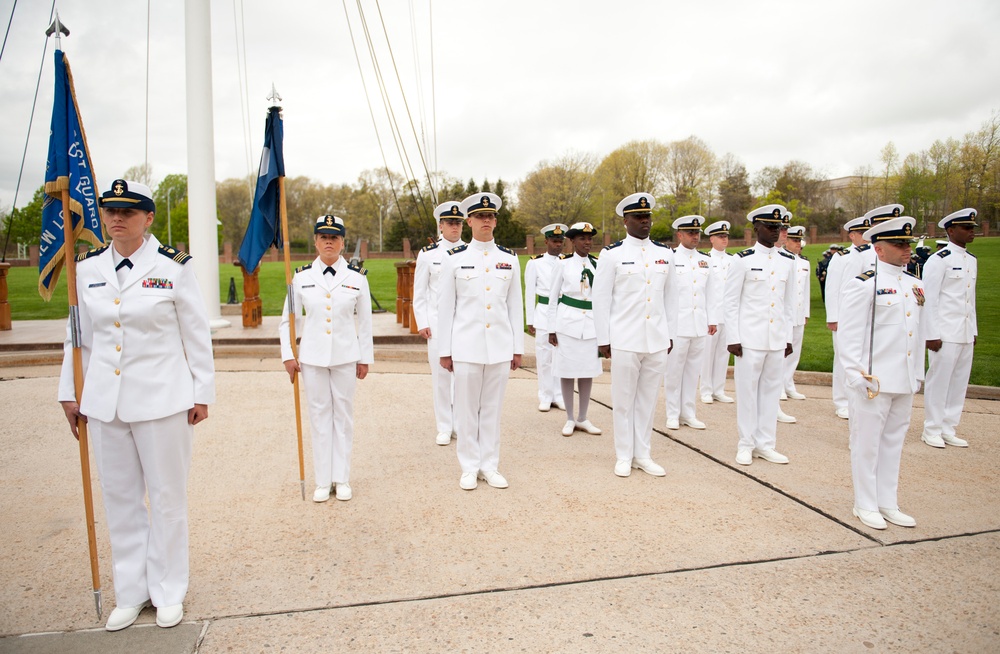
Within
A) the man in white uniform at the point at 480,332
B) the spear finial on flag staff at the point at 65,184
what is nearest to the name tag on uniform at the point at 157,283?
the spear finial on flag staff at the point at 65,184

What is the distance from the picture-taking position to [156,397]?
9.86ft

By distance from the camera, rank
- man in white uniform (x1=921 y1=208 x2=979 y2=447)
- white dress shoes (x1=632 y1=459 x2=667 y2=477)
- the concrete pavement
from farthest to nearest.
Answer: man in white uniform (x1=921 y1=208 x2=979 y2=447) < white dress shoes (x1=632 y1=459 x2=667 y2=477) < the concrete pavement

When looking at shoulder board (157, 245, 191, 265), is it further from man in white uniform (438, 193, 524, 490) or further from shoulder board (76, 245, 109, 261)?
man in white uniform (438, 193, 524, 490)

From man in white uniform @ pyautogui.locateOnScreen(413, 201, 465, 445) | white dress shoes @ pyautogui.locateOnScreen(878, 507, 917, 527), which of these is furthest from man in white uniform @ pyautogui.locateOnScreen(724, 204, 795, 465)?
man in white uniform @ pyautogui.locateOnScreen(413, 201, 465, 445)

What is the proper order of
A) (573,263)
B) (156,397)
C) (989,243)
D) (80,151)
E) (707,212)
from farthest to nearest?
(707,212)
(989,243)
(573,263)
(80,151)
(156,397)

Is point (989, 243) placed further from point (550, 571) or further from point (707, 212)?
point (707, 212)

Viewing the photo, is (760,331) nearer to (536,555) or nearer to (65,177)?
(536,555)

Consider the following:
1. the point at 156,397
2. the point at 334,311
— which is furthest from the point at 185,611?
the point at 334,311

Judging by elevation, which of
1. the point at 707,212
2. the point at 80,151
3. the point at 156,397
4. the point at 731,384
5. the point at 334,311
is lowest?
the point at 731,384

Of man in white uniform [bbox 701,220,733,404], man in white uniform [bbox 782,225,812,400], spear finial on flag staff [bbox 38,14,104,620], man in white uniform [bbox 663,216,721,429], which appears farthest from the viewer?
man in white uniform [bbox 701,220,733,404]

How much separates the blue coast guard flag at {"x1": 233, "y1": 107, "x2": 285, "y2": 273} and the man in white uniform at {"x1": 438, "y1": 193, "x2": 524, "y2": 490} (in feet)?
4.84

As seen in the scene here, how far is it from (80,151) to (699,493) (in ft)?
15.0

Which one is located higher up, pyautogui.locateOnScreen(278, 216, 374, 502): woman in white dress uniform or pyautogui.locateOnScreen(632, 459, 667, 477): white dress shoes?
pyautogui.locateOnScreen(278, 216, 374, 502): woman in white dress uniform

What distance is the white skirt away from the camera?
6.48 m
